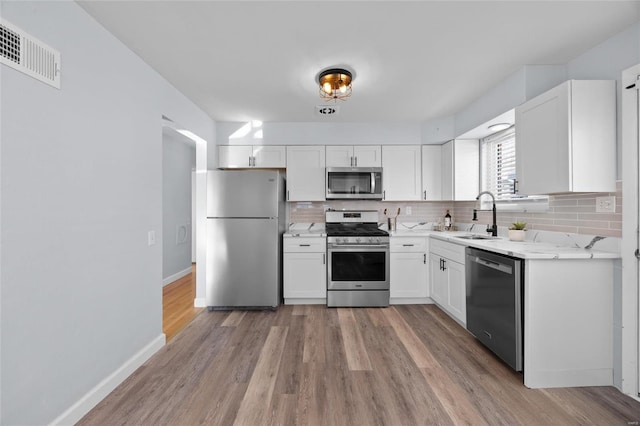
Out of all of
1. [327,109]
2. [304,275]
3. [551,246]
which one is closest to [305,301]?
[304,275]

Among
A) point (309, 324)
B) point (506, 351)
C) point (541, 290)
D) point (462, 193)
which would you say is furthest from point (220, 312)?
point (462, 193)

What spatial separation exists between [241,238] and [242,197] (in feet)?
A: 1.59

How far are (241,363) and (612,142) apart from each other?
314cm

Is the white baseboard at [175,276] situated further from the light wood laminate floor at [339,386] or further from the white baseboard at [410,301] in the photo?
the white baseboard at [410,301]

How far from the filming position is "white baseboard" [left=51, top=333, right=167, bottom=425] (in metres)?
1.56

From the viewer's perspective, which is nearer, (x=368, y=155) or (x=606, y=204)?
(x=606, y=204)

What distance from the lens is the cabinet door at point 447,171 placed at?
3.64 metres

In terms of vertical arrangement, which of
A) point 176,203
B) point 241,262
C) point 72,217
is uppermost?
point 176,203

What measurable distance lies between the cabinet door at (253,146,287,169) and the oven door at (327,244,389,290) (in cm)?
135

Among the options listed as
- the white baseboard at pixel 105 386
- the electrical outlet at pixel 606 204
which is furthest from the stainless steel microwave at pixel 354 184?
the white baseboard at pixel 105 386

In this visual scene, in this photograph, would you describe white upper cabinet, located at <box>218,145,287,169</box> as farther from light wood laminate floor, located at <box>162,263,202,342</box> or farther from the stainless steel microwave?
light wood laminate floor, located at <box>162,263,202,342</box>

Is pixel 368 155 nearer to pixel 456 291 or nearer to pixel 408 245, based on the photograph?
pixel 408 245

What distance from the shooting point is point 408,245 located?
11.5 ft

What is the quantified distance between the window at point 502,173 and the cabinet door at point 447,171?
1.19 feet
